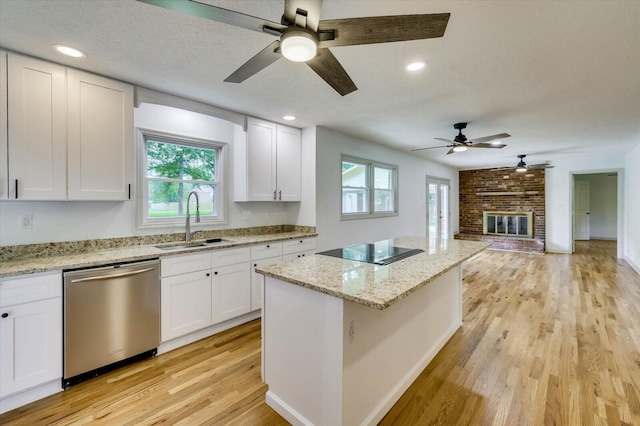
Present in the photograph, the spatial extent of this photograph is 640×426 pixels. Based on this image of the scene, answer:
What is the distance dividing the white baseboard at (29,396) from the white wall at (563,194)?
9.60 meters

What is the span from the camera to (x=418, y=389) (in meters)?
2.07

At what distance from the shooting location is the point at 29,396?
194cm

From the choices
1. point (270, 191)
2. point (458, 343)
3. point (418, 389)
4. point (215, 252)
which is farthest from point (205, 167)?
point (458, 343)

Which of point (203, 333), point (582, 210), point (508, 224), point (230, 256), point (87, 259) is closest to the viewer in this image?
point (87, 259)

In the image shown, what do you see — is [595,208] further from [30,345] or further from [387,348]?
[30,345]

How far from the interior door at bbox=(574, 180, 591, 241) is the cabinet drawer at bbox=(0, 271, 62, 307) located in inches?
501

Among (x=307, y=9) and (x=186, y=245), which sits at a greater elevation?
(x=307, y=9)

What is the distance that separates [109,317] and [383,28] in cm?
275

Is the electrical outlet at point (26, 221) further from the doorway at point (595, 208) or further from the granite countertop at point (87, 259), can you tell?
the doorway at point (595, 208)

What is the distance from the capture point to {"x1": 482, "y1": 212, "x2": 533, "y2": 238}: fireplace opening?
25.3 ft

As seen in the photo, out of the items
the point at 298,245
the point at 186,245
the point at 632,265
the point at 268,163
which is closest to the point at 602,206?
the point at 632,265

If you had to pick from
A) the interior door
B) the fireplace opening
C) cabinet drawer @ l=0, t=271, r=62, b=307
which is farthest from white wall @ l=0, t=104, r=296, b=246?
the interior door

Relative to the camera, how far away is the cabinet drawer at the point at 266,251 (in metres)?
3.25

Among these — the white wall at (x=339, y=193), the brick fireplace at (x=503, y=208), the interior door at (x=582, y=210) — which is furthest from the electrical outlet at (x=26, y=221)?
the interior door at (x=582, y=210)
